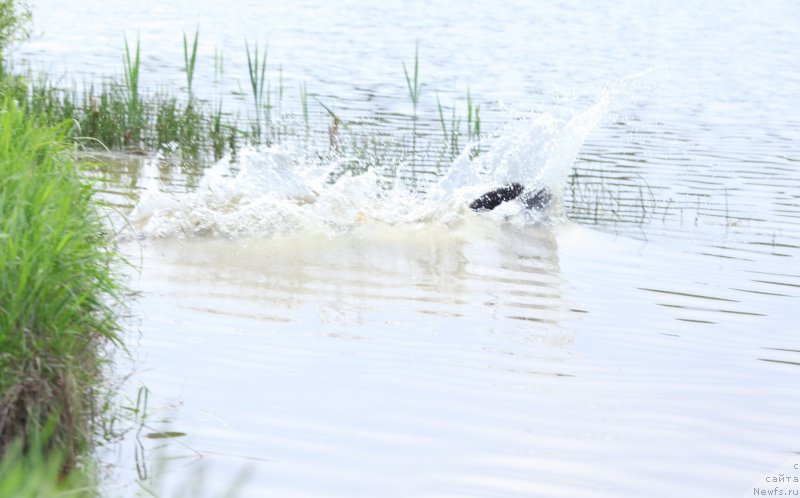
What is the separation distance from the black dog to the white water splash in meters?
0.07

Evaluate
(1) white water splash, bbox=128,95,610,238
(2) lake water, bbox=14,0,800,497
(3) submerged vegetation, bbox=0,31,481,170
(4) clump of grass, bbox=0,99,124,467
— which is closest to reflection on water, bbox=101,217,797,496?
(2) lake water, bbox=14,0,800,497

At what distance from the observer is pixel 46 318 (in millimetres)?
4293

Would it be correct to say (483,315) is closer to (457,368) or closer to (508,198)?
(457,368)

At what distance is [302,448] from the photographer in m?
4.59

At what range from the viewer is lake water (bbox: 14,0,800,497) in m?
4.58

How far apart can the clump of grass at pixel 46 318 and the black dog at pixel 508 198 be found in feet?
17.2

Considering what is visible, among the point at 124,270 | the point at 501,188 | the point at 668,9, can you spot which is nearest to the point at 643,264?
the point at 501,188

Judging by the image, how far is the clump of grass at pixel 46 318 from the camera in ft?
13.4

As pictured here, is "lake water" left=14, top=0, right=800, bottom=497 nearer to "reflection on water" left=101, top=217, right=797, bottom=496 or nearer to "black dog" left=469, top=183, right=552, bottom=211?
"reflection on water" left=101, top=217, right=797, bottom=496

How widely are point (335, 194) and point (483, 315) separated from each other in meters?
2.84

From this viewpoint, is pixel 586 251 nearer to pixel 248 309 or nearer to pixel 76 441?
pixel 248 309

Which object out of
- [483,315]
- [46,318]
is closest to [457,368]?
[483,315]

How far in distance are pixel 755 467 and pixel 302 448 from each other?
1.82m

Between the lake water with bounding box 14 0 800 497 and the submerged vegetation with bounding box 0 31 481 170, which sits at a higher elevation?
the submerged vegetation with bounding box 0 31 481 170
